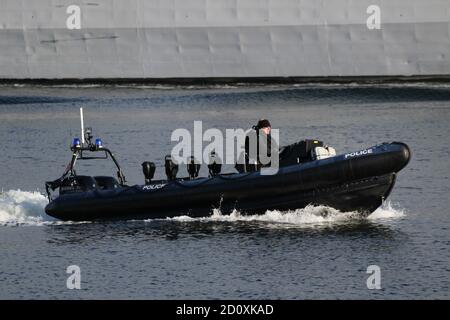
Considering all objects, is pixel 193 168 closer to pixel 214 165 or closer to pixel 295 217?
pixel 214 165

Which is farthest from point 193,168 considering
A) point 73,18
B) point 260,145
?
point 73,18

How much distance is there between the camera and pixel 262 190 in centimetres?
2053

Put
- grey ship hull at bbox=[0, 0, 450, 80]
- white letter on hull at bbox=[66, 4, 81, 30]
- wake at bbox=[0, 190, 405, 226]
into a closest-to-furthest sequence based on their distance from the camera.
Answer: wake at bbox=[0, 190, 405, 226], grey ship hull at bbox=[0, 0, 450, 80], white letter on hull at bbox=[66, 4, 81, 30]

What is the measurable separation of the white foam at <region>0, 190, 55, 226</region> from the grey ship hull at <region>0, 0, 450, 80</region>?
2755cm

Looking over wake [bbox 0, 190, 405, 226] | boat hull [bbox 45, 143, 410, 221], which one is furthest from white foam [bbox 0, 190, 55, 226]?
boat hull [bbox 45, 143, 410, 221]

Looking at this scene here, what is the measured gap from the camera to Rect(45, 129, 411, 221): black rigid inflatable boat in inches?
797

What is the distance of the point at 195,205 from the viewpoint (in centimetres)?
2095

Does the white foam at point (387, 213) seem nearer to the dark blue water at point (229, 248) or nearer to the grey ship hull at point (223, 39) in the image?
the dark blue water at point (229, 248)

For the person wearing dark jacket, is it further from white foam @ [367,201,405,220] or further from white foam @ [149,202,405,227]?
white foam @ [367,201,405,220]

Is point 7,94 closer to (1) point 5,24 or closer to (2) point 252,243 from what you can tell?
(1) point 5,24

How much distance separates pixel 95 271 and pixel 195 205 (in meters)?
3.04

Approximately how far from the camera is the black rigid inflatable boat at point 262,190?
20250 mm

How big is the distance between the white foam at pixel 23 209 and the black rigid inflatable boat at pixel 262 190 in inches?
37.3

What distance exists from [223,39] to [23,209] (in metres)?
29.1
